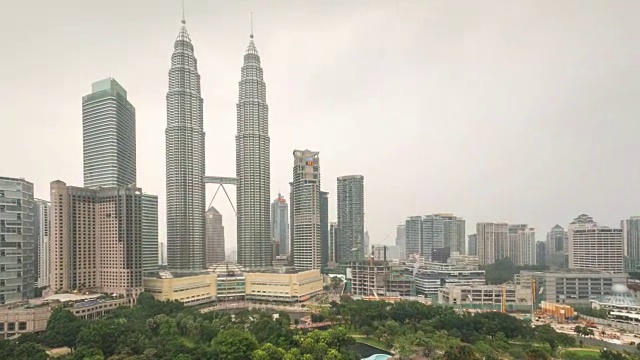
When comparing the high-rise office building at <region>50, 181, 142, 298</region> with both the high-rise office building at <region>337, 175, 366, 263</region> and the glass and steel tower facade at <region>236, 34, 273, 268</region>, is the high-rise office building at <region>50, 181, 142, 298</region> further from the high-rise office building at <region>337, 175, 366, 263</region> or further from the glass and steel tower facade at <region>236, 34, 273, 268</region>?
the high-rise office building at <region>337, 175, 366, 263</region>

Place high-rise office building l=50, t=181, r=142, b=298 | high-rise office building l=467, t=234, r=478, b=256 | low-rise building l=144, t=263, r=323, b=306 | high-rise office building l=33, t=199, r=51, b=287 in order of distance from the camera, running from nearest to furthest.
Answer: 1. high-rise office building l=50, t=181, r=142, b=298
2. low-rise building l=144, t=263, r=323, b=306
3. high-rise office building l=33, t=199, r=51, b=287
4. high-rise office building l=467, t=234, r=478, b=256

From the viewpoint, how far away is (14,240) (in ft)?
75.6

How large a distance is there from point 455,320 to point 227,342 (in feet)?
38.5

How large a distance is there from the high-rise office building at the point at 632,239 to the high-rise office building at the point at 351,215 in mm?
31002

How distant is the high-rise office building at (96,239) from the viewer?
2808 cm

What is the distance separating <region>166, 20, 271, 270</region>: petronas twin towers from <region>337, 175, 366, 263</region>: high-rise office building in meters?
11.9

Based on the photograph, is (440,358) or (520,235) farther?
(520,235)

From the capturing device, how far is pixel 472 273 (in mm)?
36156

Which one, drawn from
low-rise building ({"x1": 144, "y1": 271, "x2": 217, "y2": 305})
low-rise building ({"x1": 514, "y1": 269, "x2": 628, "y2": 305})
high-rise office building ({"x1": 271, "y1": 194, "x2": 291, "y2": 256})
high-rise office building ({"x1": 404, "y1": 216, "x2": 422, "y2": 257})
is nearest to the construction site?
low-rise building ({"x1": 514, "y1": 269, "x2": 628, "y2": 305})

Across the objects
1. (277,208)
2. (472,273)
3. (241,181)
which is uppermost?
(241,181)

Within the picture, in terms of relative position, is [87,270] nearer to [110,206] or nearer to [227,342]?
[110,206]

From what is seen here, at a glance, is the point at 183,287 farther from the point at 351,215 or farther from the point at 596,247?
the point at 596,247

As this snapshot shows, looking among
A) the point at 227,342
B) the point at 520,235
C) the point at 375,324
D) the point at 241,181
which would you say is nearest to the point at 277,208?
the point at 241,181

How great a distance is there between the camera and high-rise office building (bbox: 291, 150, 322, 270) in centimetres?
4372
